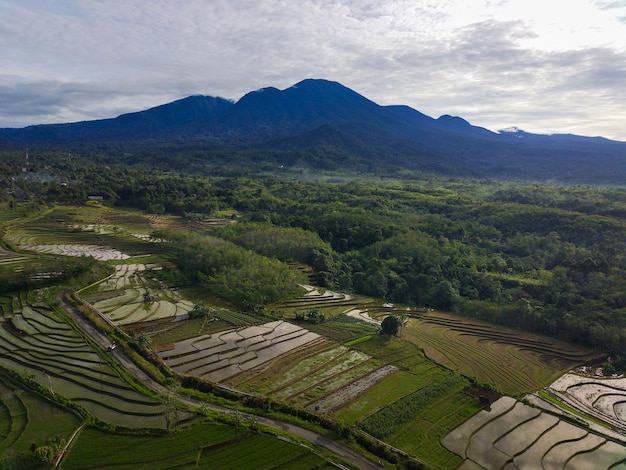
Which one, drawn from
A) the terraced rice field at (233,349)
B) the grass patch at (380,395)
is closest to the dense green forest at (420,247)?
the terraced rice field at (233,349)

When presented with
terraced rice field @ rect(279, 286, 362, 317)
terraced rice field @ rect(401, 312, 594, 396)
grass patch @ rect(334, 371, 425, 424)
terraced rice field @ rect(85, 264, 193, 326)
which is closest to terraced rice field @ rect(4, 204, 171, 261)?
terraced rice field @ rect(85, 264, 193, 326)

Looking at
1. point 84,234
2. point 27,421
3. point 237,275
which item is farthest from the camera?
point 84,234

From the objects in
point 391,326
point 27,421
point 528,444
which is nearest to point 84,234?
point 27,421

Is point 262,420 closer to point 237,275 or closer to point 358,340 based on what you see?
point 358,340

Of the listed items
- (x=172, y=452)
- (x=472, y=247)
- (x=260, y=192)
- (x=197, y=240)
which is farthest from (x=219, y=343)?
(x=260, y=192)

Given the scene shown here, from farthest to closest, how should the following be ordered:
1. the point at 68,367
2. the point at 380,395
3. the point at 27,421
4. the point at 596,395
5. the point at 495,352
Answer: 1. the point at 495,352
2. the point at 596,395
3. the point at 68,367
4. the point at 380,395
5. the point at 27,421

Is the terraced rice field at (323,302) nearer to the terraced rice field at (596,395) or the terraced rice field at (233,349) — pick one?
the terraced rice field at (233,349)
